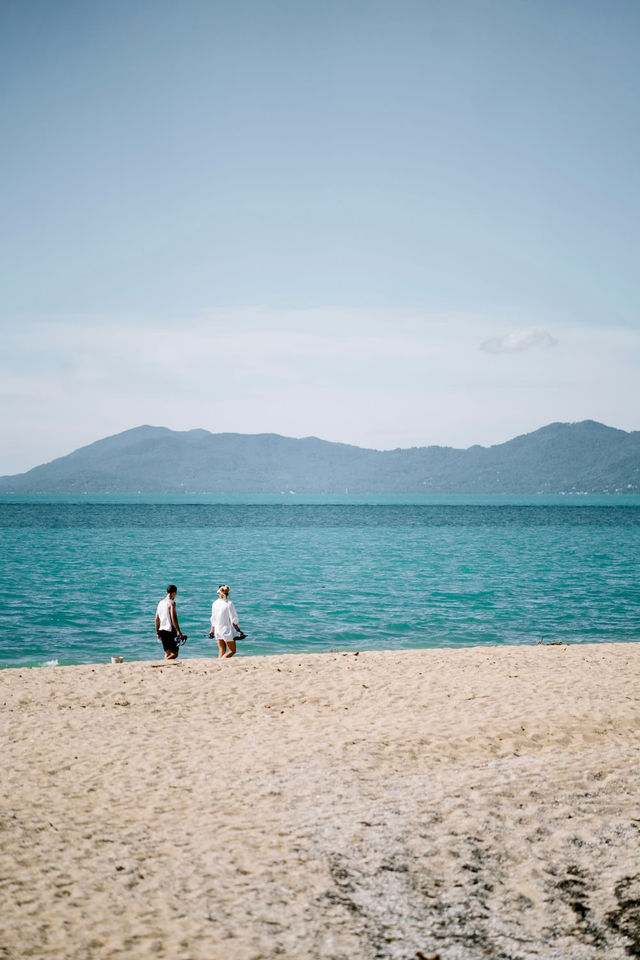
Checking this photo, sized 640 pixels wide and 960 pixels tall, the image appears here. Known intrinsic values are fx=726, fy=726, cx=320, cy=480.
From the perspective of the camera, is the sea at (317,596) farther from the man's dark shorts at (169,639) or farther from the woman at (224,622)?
the man's dark shorts at (169,639)

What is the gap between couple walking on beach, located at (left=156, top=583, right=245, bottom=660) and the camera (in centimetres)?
1675

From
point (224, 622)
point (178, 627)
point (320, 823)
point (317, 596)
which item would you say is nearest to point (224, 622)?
point (224, 622)

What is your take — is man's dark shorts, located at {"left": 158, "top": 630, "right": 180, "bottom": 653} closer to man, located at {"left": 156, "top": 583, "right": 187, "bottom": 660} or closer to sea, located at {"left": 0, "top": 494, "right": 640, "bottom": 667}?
man, located at {"left": 156, "top": 583, "right": 187, "bottom": 660}

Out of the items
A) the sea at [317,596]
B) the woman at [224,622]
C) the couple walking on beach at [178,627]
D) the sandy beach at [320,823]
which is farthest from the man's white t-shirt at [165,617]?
the sea at [317,596]

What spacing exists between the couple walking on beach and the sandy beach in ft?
9.78

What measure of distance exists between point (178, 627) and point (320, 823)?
9442mm

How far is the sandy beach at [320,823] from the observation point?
6.03 m

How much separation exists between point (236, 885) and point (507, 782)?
3.96 meters

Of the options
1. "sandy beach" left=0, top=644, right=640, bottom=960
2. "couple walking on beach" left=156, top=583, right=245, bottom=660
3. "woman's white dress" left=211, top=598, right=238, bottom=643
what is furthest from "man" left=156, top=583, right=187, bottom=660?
"sandy beach" left=0, top=644, right=640, bottom=960

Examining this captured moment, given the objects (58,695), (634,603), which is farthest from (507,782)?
(634,603)

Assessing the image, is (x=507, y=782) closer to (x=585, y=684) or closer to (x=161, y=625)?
(x=585, y=684)

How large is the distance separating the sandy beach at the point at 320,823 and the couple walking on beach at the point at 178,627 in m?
2.98

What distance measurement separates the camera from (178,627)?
1684 centimetres

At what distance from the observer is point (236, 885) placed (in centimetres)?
671
